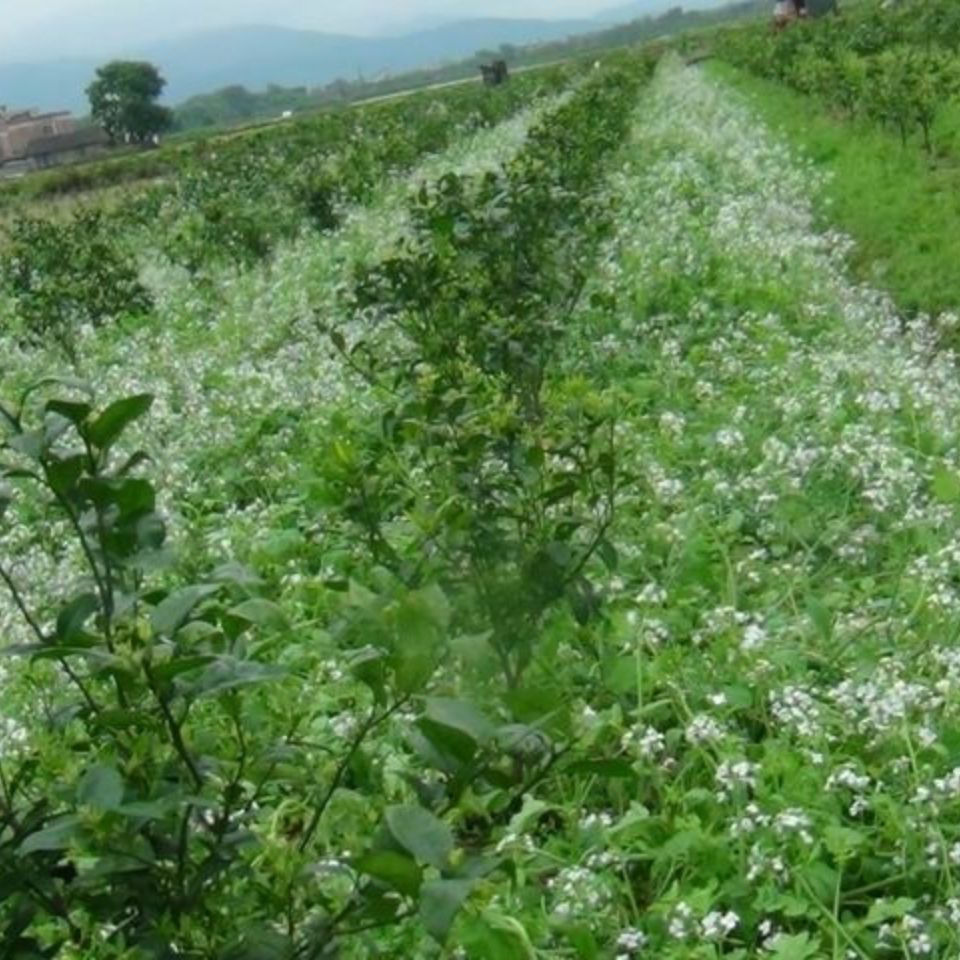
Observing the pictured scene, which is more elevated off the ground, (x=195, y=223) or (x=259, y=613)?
(x=259, y=613)

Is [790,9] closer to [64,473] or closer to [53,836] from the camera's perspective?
[64,473]

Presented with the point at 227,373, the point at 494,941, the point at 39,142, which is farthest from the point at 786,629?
the point at 39,142

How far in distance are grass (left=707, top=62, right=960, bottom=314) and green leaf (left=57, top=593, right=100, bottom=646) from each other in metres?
7.72

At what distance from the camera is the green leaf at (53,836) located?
2.00 metres

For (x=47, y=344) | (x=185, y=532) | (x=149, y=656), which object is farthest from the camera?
(x=47, y=344)

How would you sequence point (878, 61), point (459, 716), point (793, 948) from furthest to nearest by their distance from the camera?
point (878, 61) < point (793, 948) < point (459, 716)

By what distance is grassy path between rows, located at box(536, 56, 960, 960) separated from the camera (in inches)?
134

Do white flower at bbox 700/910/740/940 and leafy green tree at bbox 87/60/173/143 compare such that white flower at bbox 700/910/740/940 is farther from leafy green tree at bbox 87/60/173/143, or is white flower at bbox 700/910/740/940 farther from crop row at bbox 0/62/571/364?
leafy green tree at bbox 87/60/173/143

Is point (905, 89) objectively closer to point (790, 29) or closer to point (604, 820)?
point (604, 820)

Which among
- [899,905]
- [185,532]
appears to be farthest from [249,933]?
[185,532]

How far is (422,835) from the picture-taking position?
187 centimetres

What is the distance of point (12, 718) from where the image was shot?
4477mm

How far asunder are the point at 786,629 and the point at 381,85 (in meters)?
84.9

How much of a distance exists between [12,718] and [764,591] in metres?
2.04
